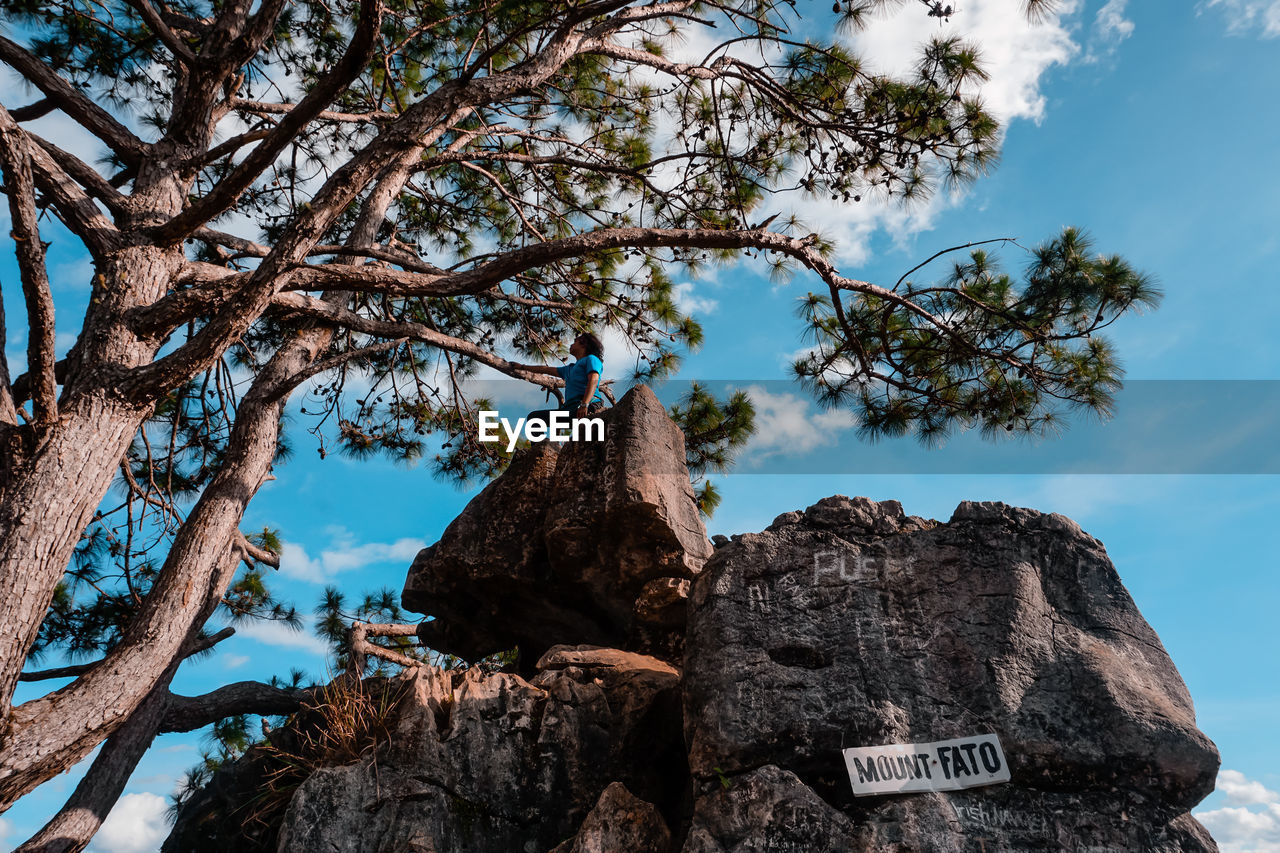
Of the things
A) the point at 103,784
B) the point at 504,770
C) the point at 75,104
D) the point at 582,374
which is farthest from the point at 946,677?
the point at 75,104

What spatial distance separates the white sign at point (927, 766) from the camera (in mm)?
3395

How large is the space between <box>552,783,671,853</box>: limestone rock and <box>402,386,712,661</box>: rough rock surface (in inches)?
64.4

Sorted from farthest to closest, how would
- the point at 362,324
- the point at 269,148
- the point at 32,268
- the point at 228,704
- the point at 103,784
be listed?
the point at 228,704, the point at 362,324, the point at 103,784, the point at 269,148, the point at 32,268

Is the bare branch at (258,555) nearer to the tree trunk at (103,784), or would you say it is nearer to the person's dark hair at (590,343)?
the tree trunk at (103,784)

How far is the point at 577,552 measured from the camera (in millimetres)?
5594

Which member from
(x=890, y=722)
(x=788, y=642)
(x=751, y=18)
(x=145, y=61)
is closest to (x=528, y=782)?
(x=788, y=642)

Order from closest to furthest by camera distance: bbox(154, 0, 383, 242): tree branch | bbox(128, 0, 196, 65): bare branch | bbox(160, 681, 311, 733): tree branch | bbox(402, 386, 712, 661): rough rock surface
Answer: bbox(154, 0, 383, 242): tree branch, bbox(402, 386, 712, 661): rough rock surface, bbox(128, 0, 196, 65): bare branch, bbox(160, 681, 311, 733): tree branch

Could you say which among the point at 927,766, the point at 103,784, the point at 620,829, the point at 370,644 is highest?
the point at 370,644

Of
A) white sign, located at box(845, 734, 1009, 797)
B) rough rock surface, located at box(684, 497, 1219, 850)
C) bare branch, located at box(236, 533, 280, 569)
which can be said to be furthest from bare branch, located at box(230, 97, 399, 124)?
white sign, located at box(845, 734, 1009, 797)

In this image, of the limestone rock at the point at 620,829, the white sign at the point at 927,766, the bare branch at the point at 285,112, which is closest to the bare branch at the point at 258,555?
the bare branch at the point at 285,112

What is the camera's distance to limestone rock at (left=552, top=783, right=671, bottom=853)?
3.52 meters

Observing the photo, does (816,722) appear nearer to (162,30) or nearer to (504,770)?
(504,770)

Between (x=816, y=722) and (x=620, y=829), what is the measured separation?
0.98m

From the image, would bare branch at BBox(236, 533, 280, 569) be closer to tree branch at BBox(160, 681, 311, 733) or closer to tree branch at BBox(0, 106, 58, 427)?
tree branch at BBox(160, 681, 311, 733)
